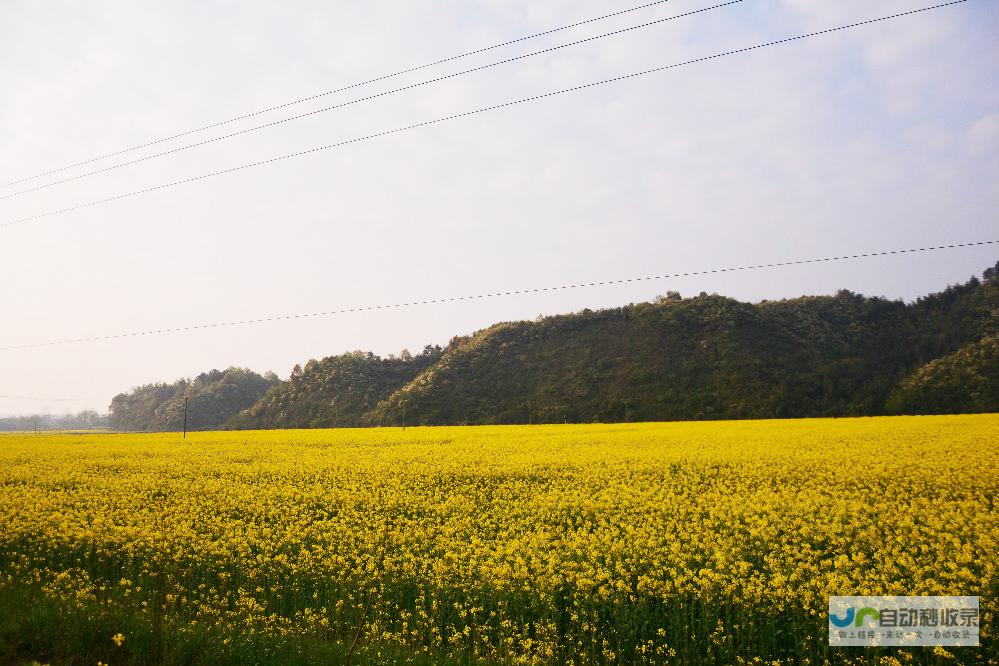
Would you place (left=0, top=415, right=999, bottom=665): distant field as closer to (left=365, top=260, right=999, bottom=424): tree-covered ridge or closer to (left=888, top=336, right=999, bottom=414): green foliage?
Answer: (left=888, top=336, right=999, bottom=414): green foliage

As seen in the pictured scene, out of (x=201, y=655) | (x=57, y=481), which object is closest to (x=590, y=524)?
(x=201, y=655)

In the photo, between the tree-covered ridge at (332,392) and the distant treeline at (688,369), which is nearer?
the distant treeline at (688,369)

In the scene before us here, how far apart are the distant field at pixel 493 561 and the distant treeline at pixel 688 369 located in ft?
129

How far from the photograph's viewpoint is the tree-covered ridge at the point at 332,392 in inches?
3093

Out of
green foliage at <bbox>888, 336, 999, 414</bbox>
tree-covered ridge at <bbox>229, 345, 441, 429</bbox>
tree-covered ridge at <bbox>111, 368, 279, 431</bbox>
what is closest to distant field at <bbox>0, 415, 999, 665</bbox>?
green foliage at <bbox>888, 336, 999, 414</bbox>

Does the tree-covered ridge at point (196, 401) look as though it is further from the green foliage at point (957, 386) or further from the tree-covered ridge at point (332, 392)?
the green foliage at point (957, 386)

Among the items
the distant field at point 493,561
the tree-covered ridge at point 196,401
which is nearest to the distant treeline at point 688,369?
the tree-covered ridge at point 196,401

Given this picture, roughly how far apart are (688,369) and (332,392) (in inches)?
2043

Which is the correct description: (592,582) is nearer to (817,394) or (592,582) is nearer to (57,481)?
(57,481)

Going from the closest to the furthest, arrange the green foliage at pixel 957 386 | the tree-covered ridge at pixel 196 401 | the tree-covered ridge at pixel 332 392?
the green foliage at pixel 957 386
the tree-covered ridge at pixel 332 392
the tree-covered ridge at pixel 196 401

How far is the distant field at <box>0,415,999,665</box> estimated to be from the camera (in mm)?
5809

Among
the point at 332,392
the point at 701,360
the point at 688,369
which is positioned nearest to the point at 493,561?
the point at 688,369

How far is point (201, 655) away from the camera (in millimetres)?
5148

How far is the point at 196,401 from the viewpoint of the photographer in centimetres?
11538
